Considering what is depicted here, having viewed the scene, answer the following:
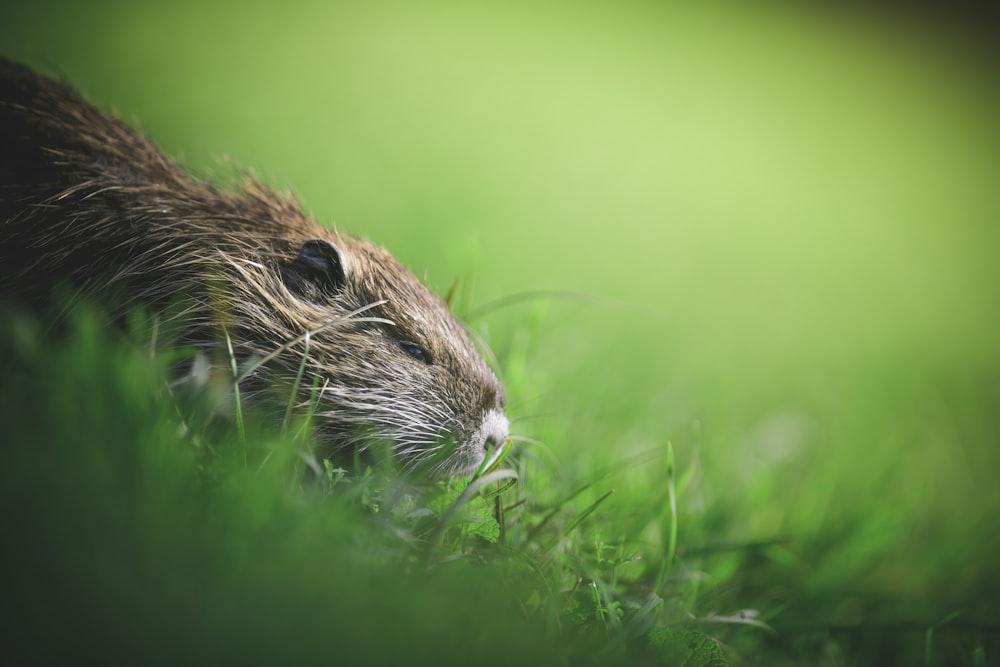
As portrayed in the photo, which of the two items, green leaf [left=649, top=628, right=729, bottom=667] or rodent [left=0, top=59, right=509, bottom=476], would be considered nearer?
green leaf [left=649, top=628, right=729, bottom=667]

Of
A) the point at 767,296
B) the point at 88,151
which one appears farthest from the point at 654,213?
the point at 88,151

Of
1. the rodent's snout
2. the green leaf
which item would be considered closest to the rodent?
the rodent's snout

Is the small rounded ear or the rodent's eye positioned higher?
the small rounded ear

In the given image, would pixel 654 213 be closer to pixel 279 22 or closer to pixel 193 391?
pixel 279 22

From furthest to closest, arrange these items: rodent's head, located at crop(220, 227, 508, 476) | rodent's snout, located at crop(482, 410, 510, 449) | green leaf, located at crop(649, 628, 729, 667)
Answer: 1. rodent's snout, located at crop(482, 410, 510, 449)
2. rodent's head, located at crop(220, 227, 508, 476)
3. green leaf, located at crop(649, 628, 729, 667)

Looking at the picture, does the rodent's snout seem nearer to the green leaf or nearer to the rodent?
the rodent

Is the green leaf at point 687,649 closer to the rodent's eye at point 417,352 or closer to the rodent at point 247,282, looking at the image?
the rodent at point 247,282

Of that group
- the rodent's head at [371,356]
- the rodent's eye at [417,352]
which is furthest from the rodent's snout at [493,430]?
the rodent's eye at [417,352]

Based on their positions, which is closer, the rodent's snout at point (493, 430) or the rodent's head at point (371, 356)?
the rodent's head at point (371, 356)

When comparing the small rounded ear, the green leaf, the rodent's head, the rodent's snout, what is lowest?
the green leaf

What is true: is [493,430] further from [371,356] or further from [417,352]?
[371,356]
